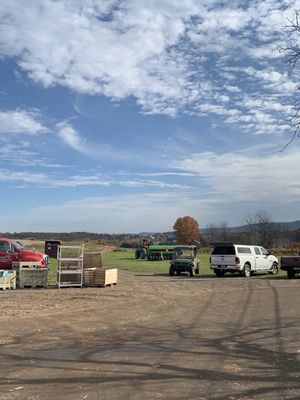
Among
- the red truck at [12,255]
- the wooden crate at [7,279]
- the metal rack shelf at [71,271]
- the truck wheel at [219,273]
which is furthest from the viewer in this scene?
the truck wheel at [219,273]

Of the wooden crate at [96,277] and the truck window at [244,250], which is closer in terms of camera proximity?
the wooden crate at [96,277]

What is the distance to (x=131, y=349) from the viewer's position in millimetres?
8945

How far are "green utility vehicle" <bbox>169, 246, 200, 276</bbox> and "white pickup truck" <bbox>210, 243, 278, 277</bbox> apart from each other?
1504 mm

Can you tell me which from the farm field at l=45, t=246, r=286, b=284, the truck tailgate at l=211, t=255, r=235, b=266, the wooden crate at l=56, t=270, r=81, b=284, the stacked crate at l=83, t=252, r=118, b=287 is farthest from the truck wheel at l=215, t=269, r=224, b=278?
the wooden crate at l=56, t=270, r=81, b=284

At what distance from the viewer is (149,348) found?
902cm

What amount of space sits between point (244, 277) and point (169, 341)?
2061 cm

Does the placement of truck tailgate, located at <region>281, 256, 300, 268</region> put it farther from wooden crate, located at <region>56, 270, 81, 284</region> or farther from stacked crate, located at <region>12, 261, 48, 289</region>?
stacked crate, located at <region>12, 261, 48, 289</region>

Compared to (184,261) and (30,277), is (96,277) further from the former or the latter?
(184,261)

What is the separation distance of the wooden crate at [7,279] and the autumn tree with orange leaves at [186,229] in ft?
400

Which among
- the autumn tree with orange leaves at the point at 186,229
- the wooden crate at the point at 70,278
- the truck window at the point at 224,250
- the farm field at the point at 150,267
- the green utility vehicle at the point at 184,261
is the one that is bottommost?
the farm field at the point at 150,267

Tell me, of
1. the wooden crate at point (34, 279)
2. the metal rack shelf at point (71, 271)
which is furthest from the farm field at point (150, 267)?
the wooden crate at point (34, 279)

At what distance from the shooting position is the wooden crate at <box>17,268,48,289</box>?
21792 millimetres

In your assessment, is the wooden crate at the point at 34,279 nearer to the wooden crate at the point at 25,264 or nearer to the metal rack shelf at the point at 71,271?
the wooden crate at the point at 25,264

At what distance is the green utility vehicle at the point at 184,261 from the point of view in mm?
30922
